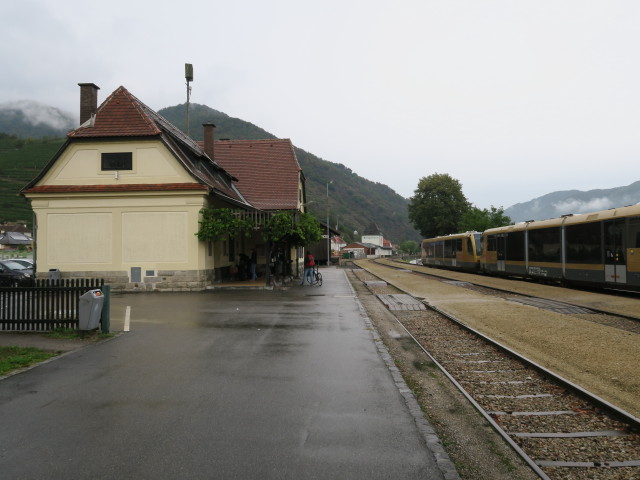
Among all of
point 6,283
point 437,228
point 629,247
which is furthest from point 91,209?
point 437,228

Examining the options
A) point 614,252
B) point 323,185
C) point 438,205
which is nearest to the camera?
point 614,252

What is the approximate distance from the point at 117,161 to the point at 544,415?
20.7 meters

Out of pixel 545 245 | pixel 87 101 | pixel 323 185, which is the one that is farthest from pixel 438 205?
pixel 323 185

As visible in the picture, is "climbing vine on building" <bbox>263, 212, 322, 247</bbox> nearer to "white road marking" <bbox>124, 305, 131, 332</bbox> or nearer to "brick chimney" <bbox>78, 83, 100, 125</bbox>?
"white road marking" <bbox>124, 305, 131, 332</bbox>

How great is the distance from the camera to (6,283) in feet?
67.7

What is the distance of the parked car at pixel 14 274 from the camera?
20622 millimetres

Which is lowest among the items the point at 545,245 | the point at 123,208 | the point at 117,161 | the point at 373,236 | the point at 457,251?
the point at 457,251

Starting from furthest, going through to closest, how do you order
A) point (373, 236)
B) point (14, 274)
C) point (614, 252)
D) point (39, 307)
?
point (373, 236)
point (14, 274)
point (614, 252)
point (39, 307)

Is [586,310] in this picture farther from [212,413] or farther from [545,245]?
[212,413]

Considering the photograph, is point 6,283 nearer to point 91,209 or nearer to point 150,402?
point 91,209

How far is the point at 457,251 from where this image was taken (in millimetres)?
37344

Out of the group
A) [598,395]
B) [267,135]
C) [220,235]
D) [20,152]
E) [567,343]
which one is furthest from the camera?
[267,135]

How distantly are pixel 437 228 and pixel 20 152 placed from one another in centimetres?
12071

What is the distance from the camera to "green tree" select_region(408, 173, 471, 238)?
76.9 m
